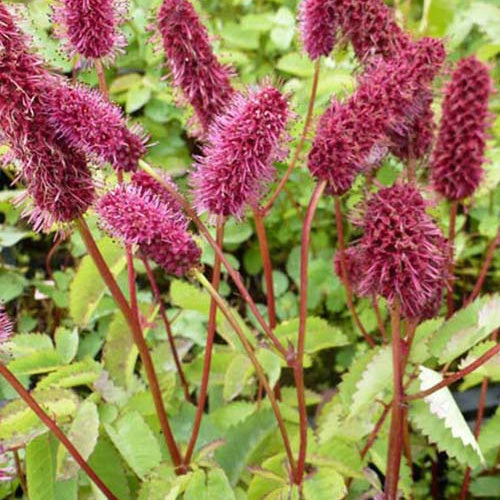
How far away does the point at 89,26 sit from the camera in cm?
94

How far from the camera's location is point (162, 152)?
2.16 meters

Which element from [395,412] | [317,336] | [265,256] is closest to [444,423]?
[395,412]

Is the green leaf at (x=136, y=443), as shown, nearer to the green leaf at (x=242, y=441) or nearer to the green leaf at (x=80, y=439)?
the green leaf at (x=80, y=439)

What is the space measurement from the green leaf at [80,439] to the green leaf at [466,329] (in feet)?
1.65

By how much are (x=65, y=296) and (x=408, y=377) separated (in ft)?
2.97

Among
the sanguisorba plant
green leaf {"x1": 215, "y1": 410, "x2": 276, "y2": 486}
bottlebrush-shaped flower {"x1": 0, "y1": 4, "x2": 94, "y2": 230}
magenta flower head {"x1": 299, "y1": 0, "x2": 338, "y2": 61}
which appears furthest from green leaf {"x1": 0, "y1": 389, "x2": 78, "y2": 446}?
magenta flower head {"x1": 299, "y1": 0, "x2": 338, "y2": 61}

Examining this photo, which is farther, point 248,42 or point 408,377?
point 248,42

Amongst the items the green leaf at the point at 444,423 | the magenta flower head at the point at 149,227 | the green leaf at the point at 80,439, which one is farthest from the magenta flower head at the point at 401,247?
the green leaf at the point at 80,439

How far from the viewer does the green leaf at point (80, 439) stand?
110 centimetres

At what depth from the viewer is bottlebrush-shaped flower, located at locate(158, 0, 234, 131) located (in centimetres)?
101

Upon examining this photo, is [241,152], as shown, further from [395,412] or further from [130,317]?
[395,412]

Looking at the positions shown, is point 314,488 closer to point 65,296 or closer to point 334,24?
point 334,24

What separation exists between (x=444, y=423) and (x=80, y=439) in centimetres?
52

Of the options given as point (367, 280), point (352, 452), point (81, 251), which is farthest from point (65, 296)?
point (367, 280)
